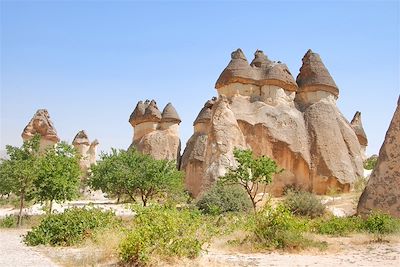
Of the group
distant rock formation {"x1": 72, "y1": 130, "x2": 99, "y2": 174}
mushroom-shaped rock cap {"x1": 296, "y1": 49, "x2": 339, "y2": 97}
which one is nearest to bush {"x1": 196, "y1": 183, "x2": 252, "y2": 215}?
mushroom-shaped rock cap {"x1": 296, "y1": 49, "x2": 339, "y2": 97}

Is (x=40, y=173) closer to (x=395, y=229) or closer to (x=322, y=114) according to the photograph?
(x=395, y=229)

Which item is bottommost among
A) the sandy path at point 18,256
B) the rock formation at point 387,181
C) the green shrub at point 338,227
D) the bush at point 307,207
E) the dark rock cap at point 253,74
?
the sandy path at point 18,256

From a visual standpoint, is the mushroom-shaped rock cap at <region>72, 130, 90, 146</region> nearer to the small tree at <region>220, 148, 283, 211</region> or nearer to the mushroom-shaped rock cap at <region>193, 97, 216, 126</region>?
the mushroom-shaped rock cap at <region>193, 97, 216, 126</region>

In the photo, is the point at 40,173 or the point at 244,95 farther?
the point at 244,95

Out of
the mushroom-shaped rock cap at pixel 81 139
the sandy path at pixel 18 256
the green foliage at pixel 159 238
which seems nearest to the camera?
the green foliage at pixel 159 238

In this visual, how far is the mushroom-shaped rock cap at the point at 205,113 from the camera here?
30.5 m

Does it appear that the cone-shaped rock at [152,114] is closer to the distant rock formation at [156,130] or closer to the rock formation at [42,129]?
the distant rock formation at [156,130]

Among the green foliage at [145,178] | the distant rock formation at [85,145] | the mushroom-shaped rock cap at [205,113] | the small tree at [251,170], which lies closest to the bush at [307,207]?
the small tree at [251,170]

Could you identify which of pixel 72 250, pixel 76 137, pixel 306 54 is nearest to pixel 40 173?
pixel 72 250

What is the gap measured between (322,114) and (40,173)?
16651mm

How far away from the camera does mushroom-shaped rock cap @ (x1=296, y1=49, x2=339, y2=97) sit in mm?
26422

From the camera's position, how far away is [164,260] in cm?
725

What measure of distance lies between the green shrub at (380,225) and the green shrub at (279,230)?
103 inches

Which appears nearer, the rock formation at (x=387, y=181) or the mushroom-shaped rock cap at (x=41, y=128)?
the rock formation at (x=387, y=181)
